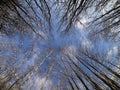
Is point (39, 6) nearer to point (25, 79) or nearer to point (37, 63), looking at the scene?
point (25, 79)

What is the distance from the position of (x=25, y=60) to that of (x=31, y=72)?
1.44 metres

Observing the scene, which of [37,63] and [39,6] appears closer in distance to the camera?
[39,6]

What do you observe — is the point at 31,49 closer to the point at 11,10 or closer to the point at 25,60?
the point at 25,60

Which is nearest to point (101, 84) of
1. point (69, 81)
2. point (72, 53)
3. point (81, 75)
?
point (81, 75)

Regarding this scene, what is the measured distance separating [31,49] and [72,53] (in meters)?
4.30

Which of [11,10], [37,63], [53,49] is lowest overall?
[37,63]

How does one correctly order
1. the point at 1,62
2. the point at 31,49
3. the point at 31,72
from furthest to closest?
1. the point at 31,49
2. the point at 31,72
3. the point at 1,62

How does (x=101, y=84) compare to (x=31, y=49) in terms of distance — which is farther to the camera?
(x=31, y=49)

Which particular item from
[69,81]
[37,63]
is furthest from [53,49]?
[69,81]

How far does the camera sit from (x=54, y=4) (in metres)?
9.65

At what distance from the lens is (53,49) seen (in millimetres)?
18625

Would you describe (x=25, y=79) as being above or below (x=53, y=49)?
below

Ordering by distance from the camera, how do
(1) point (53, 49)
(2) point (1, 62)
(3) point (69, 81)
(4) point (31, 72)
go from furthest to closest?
1. (1) point (53, 49)
2. (4) point (31, 72)
3. (2) point (1, 62)
4. (3) point (69, 81)

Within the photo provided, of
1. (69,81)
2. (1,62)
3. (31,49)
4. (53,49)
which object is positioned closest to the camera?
(69,81)
